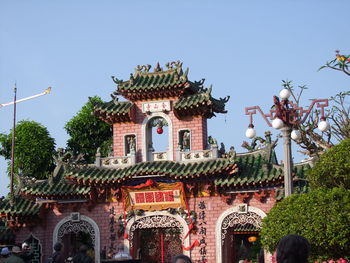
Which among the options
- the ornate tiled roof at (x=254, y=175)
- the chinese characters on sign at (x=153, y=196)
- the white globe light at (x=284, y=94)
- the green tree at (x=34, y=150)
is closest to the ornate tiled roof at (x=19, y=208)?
the chinese characters on sign at (x=153, y=196)

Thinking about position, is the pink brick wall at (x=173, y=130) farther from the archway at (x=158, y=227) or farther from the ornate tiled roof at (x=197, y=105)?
the archway at (x=158, y=227)

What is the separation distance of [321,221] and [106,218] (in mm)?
10037

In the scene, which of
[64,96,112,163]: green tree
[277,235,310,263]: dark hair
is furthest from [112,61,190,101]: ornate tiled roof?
[277,235,310,263]: dark hair

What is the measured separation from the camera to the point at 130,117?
2102 centimetres

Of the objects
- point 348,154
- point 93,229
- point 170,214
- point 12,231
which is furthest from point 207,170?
point 12,231

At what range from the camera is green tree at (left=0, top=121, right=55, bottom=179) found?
3462 cm

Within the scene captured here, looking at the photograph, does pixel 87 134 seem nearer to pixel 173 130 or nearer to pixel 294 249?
pixel 173 130

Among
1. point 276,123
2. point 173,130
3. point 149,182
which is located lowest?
point 149,182

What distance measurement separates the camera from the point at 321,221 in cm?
1272

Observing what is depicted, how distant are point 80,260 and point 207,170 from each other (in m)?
8.96

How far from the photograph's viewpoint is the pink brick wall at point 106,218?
64.4 ft

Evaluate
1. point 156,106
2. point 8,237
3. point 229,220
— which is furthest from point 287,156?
point 8,237

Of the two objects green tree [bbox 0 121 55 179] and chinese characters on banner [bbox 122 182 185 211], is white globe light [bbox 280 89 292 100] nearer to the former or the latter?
chinese characters on banner [bbox 122 182 185 211]

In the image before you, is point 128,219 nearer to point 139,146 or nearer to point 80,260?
point 139,146
